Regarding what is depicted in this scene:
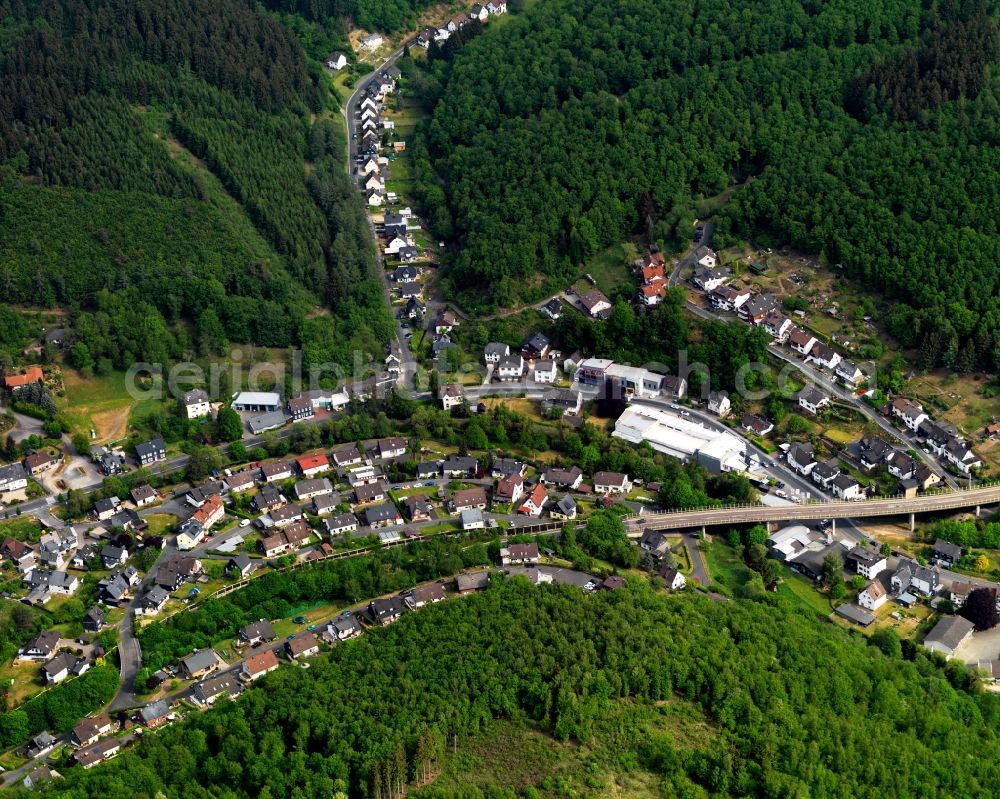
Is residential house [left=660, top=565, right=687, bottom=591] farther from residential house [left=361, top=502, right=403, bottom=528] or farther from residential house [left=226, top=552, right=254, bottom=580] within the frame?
residential house [left=226, top=552, right=254, bottom=580]

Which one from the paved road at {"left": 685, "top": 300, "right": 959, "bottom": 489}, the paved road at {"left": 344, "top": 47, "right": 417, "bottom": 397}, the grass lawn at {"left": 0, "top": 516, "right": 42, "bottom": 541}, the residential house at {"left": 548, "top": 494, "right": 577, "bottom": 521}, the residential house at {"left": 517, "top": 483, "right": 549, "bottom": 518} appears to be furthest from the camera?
the paved road at {"left": 344, "top": 47, "right": 417, "bottom": 397}

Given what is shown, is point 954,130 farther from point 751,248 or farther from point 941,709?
point 941,709

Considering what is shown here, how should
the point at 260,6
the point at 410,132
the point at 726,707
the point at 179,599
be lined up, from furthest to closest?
the point at 260,6, the point at 410,132, the point at 179,599, the point at 726,707

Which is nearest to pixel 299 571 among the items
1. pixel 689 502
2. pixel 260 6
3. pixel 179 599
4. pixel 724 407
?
pixel 179 599

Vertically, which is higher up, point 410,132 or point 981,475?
point 410,132

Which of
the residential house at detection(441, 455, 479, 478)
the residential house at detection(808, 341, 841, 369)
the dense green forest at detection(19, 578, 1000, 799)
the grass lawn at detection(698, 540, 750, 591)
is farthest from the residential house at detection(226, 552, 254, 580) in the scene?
the residential house at detection(808, 341, 841, 369)

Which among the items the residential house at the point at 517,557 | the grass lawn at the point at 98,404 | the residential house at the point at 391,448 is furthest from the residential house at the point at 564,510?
the grass lawn at the point at 98,404

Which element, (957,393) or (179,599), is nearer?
(179,599)
